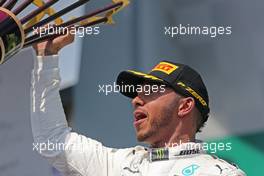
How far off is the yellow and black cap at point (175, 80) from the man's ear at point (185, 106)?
0.03 feet

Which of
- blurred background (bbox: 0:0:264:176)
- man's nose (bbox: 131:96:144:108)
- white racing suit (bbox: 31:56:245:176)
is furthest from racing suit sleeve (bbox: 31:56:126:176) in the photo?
blurred background (bbox: 0:0:264:176)

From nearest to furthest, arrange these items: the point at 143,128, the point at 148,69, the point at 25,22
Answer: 1. the point at 25,22
2. the point at 143,128
3. the point at 148,69

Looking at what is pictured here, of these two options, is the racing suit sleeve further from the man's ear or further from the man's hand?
the man's ear

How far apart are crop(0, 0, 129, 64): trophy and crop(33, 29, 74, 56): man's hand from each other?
0.02 m

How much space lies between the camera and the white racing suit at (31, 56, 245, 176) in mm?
1013

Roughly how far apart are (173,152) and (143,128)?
0.07m

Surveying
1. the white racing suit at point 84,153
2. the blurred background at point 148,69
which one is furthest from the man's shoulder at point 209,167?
the blurred background at point 148,69

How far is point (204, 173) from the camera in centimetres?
99

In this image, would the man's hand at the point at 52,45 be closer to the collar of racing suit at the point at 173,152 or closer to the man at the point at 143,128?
the man at the point at 143,128

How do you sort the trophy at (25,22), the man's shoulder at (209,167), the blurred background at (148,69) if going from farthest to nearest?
the blurred background at (148,69), the man's shoulder at (209,167), the trophy at (25,22)

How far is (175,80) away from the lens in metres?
1.06

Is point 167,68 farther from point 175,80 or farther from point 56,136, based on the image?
point 56,136

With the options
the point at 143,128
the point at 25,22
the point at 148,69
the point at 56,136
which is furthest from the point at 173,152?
the point at 148,69

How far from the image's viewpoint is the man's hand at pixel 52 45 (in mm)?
1021
